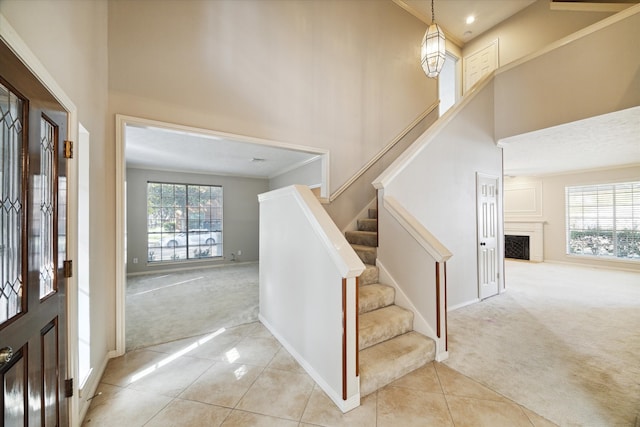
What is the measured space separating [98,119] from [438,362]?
12.0ft

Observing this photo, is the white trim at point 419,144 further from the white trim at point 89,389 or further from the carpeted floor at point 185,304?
the white trim at point 89,389

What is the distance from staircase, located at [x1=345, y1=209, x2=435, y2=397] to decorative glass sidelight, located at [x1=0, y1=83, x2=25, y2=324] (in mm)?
1948

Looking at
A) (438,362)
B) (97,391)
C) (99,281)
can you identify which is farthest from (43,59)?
(438,362)

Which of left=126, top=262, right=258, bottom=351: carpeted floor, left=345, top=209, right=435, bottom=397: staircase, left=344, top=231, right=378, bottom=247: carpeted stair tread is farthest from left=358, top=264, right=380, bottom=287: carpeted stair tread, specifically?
left=126, top=262, right=258, bottom=351: carpeted floor

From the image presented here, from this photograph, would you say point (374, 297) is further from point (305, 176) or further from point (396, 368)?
point (305, 176)

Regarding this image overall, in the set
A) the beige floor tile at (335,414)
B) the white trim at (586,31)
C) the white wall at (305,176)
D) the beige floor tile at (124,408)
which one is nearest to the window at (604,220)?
the white trim at (586,31)

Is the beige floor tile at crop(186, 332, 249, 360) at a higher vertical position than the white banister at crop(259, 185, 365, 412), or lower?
lower

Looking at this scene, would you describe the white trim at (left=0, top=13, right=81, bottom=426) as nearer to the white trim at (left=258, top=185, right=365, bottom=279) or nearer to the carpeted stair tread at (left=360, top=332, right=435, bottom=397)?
the white trim at (left=258, top=185, right=365, bottom=279)

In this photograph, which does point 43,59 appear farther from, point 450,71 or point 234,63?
point 450,71

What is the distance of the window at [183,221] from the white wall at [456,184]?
5.85m

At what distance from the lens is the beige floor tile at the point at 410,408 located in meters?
1.58

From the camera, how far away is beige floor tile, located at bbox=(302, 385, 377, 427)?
5.15 feet

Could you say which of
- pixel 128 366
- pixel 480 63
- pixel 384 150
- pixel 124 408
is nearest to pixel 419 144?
pixel 384 150

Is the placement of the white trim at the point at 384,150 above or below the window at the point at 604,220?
above
